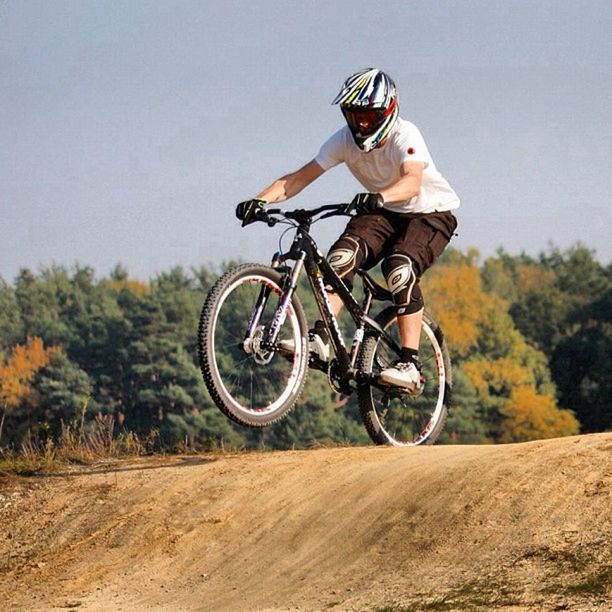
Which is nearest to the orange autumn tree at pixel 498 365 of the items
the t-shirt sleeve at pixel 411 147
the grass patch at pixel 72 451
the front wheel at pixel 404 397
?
the grass patch at pixel 72 451

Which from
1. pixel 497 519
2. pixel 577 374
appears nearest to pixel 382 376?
pixel 497 519

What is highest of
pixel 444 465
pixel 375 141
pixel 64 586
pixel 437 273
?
pixel 437 273

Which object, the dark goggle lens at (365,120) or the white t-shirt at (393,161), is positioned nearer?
the dark goggle lens at (365,120)

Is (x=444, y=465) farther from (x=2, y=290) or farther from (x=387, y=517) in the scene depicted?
(x=2, y=290)

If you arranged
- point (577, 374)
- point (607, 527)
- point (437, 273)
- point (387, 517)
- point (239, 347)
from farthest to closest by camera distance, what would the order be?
point (437, 273), point (577, 374), point (239, 347), point (387, 517), point (607, 527)

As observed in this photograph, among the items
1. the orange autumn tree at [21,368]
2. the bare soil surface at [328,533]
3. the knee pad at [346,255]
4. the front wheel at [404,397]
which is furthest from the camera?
the orange autumn tree at [21,368]

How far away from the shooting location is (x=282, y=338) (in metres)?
9.74

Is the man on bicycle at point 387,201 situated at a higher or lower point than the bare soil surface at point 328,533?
higher

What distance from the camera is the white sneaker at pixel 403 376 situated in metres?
10.5

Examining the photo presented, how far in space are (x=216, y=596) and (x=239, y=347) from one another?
2.05 m

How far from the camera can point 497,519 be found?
7723mm

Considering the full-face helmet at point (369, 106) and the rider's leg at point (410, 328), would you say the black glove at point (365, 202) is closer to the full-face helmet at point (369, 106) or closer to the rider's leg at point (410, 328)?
the full-face helmet at point (369, 106)

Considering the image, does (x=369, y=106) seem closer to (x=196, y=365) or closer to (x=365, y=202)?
Answer: (x=365, y=202)

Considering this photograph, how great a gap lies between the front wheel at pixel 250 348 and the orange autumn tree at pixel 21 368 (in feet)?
264
